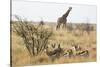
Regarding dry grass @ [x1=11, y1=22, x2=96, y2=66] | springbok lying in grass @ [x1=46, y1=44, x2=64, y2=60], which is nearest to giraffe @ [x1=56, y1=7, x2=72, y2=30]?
dry grass @ [x1=11, y1=22, x2=96, y2=66]

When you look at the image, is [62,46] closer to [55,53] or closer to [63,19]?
[55,53]

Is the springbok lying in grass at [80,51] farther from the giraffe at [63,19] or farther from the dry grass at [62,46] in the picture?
the giraffe at [63,19]

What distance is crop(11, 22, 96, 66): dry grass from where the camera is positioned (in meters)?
2.39

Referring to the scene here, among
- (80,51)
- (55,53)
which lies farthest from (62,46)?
(80,51)

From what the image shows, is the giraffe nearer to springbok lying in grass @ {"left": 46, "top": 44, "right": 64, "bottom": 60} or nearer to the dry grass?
the dry grass

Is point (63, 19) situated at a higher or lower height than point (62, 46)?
higher

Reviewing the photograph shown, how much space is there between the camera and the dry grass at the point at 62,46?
7.84 feet

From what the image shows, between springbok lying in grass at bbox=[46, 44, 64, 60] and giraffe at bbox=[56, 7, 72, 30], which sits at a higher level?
giraffe at bbox=[56, 7, 72, 30]

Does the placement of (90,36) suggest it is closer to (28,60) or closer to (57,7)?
(57,7)

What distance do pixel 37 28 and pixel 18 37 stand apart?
262mm

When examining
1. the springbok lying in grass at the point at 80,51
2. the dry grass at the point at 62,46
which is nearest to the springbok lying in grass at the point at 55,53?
the dry grass at the point at 62,46

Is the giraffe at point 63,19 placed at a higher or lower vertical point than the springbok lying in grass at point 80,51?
higher

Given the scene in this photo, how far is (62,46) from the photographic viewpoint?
259cm

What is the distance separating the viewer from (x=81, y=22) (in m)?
2.70
